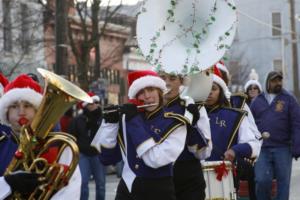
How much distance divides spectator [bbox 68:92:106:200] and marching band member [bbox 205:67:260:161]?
4.63 metres

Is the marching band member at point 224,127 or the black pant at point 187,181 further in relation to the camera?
the marching band member at point 224,127

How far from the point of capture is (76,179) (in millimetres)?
5320

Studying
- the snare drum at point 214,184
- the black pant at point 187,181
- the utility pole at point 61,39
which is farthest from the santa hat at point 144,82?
the utility pole at point 61,39

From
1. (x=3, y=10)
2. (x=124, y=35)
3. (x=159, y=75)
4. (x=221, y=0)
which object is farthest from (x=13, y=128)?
(x=124, y=35)

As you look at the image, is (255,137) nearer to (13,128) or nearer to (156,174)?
(156,174)

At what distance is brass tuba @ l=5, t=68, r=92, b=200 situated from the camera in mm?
4992

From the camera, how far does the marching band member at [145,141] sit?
656cm

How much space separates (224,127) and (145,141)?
2.09 metres

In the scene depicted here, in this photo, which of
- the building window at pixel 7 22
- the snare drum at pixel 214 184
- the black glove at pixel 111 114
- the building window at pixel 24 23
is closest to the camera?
the black glove at pixel 111 114

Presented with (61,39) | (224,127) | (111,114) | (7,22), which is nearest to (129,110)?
(111,114)

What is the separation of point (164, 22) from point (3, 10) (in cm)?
1719

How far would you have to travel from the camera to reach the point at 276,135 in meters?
11.1

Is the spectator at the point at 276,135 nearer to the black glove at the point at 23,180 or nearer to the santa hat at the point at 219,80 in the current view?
the santa hat at the point at 219,80

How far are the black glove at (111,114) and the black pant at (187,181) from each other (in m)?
0.92
